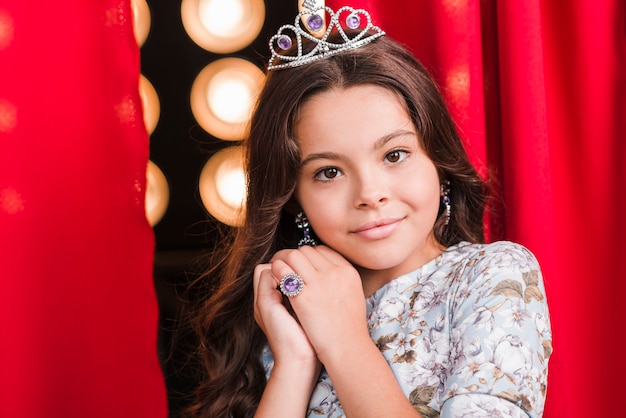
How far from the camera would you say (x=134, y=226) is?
153cm

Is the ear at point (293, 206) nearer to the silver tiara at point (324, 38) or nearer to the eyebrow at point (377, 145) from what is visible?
the eyebrow at point (377, 145)

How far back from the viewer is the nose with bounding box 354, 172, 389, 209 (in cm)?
119

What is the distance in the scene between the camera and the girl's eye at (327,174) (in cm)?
125

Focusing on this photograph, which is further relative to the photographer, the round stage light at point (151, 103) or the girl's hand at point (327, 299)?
the round stage light at point (151, 103)

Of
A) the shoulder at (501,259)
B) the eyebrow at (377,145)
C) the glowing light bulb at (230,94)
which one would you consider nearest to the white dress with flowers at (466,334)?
the shoulder at (501,259)

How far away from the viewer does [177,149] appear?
201 centimetres

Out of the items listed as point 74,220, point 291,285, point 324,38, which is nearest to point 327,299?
point 291,285

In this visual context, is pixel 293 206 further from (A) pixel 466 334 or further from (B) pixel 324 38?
(A) pixel 466 334

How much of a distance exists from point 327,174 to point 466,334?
336mm

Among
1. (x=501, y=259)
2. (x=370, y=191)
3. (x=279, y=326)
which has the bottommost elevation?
(x=279, y=326)

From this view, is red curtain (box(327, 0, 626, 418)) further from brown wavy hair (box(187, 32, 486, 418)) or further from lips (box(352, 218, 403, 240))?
lips (box(352, 218, 403, 240))

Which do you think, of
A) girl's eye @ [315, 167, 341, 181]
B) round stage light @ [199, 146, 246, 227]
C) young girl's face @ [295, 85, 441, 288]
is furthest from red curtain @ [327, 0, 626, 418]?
round stage light @ [199, 146, 246, 227]

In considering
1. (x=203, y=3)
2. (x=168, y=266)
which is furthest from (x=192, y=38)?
(x=168, y=266)

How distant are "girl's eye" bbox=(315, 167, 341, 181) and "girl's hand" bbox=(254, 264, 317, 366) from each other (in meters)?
0.17
